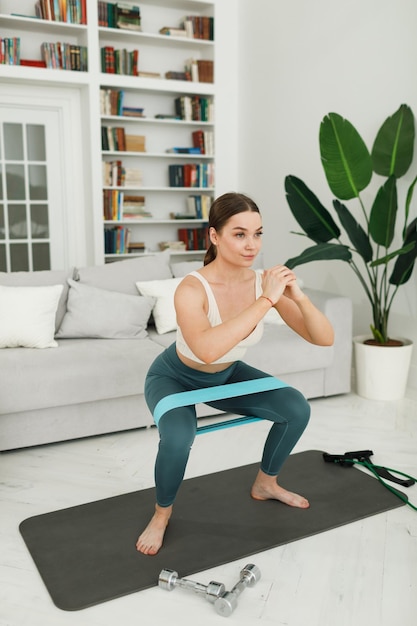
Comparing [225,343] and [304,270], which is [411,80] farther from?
[225,343]

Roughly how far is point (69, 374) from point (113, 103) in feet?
9.82

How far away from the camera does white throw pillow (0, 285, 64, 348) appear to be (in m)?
2.88

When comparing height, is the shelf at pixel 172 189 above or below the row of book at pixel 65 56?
below

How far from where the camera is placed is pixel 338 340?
346 cm

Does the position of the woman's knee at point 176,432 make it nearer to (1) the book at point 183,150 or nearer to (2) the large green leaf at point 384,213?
(2) the large green leaf at point 384,213

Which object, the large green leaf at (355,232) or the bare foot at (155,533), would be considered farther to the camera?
the large green leaf at (355,232)

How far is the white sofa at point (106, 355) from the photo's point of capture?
2701mm

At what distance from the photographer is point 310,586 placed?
1803 millimetres

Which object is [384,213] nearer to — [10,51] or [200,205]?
[200,205]

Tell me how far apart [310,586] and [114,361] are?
1.40m

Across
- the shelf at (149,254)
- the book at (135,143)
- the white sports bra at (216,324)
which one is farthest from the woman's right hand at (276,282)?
the book at (135,143)

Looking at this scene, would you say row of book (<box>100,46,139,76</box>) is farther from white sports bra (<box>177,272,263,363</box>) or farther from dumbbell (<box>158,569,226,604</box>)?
dumbbell (<box>158,569,226,604</box>)

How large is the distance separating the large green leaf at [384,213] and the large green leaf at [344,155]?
17cm

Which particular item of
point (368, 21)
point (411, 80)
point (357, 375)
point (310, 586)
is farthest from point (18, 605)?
point (368, 21)
